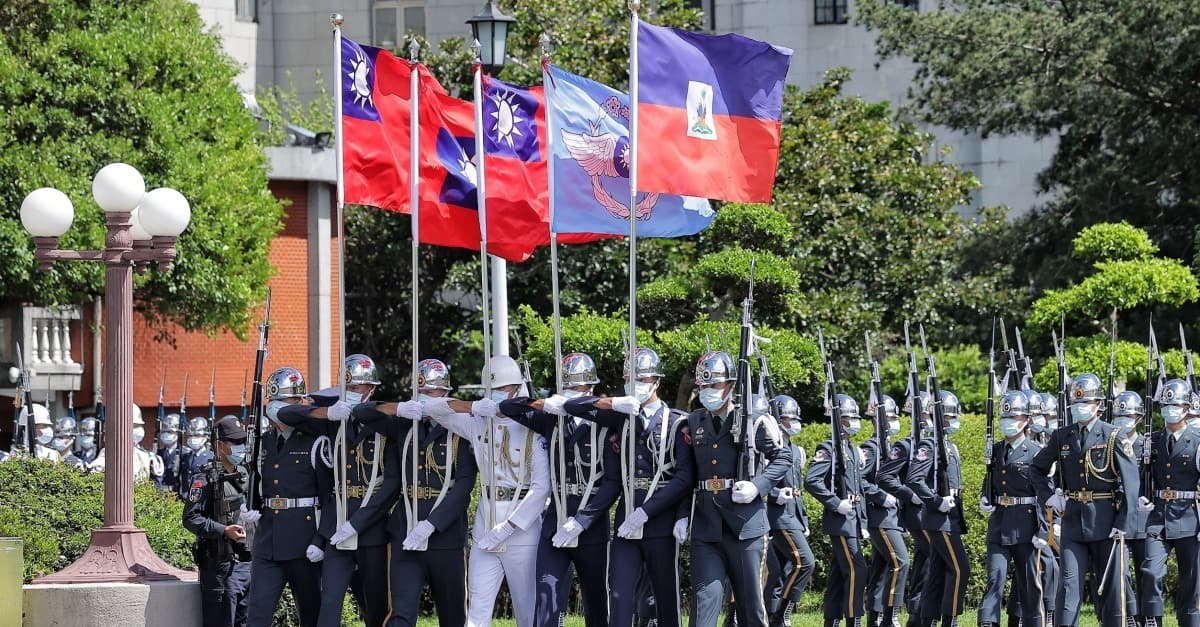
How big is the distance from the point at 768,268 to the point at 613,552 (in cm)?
1069

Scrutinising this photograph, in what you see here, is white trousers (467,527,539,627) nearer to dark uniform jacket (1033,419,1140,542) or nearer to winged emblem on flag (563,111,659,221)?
winged emblem on flag (563,111,659,221)

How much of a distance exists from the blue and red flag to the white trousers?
2.53 metres

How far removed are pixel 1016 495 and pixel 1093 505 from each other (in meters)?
0.92

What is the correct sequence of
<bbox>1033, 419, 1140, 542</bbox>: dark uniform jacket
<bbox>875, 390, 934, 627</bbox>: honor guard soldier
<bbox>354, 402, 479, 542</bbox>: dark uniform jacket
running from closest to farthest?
<bbox>354, 402, 479, 542</bbox>: dark uniform jacket, <bbox>1033, 419, 1140, 542</bbox>: dark uniform jacket, <bbox>875, 390, 934, 627</bbox>: honor guard soldier

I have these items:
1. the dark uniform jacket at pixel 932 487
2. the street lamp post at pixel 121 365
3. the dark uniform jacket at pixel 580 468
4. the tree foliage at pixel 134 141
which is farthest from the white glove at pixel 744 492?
the tree foliage at pixel 134 141

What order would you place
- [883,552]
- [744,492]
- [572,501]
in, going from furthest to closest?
1. [883,552]
2. [572,501]
3. [744,492]

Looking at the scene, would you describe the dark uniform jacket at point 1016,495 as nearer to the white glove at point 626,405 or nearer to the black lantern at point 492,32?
the white glove at point 626,405

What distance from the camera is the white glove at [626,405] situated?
11.6m

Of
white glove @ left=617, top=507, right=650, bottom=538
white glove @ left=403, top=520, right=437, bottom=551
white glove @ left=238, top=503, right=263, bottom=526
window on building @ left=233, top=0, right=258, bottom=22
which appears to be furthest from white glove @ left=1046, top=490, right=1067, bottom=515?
window on building @ left=233, top=0, right=258, bottom=22

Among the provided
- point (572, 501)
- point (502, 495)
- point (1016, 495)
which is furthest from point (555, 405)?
point (1016, 495)

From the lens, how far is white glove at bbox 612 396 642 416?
1156 cm

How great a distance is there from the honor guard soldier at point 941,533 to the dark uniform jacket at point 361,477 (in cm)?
474

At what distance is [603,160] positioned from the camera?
13.5m

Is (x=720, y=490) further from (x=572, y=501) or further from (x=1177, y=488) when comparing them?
(x=1177, y=488)
